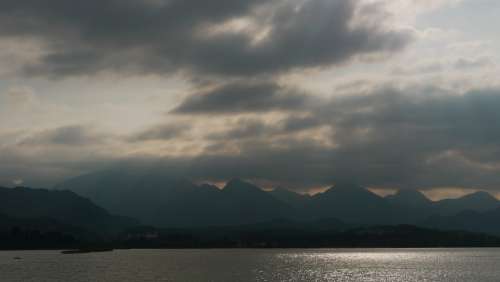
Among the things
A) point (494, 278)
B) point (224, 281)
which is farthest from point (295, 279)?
point (494, 278)

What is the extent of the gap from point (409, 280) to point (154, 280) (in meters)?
77.3

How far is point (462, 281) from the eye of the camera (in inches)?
6216

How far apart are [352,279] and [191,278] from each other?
5009 cm

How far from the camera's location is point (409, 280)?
166m

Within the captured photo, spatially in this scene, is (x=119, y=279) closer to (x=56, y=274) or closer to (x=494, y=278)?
(x=56, y=274)

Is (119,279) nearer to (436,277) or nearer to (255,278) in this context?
(255,278)

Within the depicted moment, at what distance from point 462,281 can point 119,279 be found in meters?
100

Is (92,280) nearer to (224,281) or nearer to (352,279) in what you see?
(224,281)

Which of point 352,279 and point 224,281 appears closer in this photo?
point 224,281

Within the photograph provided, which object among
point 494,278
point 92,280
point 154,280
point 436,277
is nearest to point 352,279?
point 436,277

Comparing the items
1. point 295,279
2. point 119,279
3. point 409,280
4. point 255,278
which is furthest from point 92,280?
point 409,280

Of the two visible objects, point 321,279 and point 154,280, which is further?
point 321,279

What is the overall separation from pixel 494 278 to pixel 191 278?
91463mm

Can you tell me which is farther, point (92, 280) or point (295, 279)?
point (295, 279)
